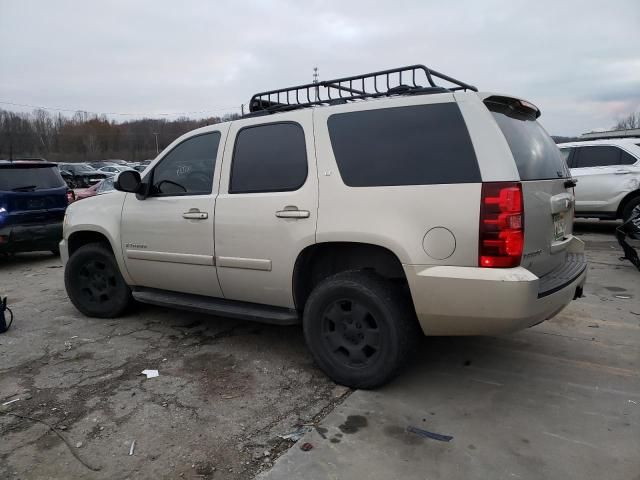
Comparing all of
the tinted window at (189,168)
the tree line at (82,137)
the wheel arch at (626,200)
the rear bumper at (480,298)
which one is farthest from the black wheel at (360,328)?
the tree line at (82,137)

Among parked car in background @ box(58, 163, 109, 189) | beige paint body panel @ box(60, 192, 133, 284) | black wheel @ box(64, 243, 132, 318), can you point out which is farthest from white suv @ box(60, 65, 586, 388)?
parked car in background @ box(58, 163, 109, 189)

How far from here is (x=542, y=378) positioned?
3438mm

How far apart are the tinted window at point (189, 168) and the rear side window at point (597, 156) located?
27.9ft

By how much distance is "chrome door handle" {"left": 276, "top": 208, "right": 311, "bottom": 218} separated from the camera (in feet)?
11.0

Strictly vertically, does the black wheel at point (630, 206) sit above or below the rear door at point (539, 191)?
below

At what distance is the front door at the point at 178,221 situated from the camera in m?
3.93

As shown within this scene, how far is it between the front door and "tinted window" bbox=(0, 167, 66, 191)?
4.63 metres

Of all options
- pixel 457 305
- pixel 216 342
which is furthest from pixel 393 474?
pixel 216 342

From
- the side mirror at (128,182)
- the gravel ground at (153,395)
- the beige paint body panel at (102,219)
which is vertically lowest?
the gravel ground at (153,395)

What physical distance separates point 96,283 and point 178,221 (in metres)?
1.57

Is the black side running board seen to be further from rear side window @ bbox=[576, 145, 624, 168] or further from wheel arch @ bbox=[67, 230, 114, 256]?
rear side window @ bbox=[576, 145, 624, 168]

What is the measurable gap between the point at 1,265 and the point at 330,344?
761 cm

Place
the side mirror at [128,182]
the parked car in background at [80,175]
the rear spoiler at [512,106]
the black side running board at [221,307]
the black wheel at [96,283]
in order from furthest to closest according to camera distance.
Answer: the parked car in background at [80,175]
the black wheel at [96,283]
the side mirror at [128,182]
the black side running board at [221,307]
the rear spoiler at [512,106]

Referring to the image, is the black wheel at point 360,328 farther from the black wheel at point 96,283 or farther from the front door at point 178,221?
the black wheel at point 96,283
